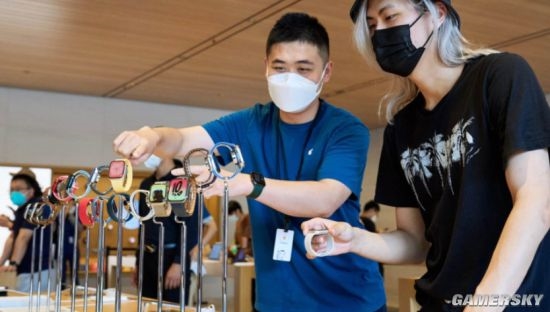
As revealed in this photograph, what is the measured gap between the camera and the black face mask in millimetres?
1333

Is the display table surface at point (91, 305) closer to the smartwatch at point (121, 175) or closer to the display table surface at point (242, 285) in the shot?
the smartwatch at point (121, 175)

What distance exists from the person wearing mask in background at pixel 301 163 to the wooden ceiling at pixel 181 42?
2.69 metres

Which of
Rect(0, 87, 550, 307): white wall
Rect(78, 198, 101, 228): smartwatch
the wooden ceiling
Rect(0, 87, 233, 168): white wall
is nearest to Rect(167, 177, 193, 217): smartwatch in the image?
Rect(78, 198, 101, 228): smartwatch

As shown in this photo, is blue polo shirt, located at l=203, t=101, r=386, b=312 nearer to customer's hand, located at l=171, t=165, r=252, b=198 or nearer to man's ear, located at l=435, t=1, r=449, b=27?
customer's hand, located at l=171, t=165, r=252, b=198

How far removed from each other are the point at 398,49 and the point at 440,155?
0.25m

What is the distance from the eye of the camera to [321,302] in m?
1.69

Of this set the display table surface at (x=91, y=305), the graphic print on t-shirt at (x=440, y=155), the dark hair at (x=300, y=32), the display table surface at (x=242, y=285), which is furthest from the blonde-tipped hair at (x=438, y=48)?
the display table surface at (x=242, y=285)

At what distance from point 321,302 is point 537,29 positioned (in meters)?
4.53

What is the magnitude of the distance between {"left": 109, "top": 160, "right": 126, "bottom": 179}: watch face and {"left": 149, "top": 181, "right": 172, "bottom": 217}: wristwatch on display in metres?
0.07

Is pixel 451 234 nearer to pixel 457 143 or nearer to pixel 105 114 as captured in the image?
pixel 457 143

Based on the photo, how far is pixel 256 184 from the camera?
133 cm

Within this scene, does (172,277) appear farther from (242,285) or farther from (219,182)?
(219,182)

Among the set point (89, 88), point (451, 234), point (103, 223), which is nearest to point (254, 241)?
point (103, 223)

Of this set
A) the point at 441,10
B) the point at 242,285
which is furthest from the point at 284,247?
the point at 242,285
